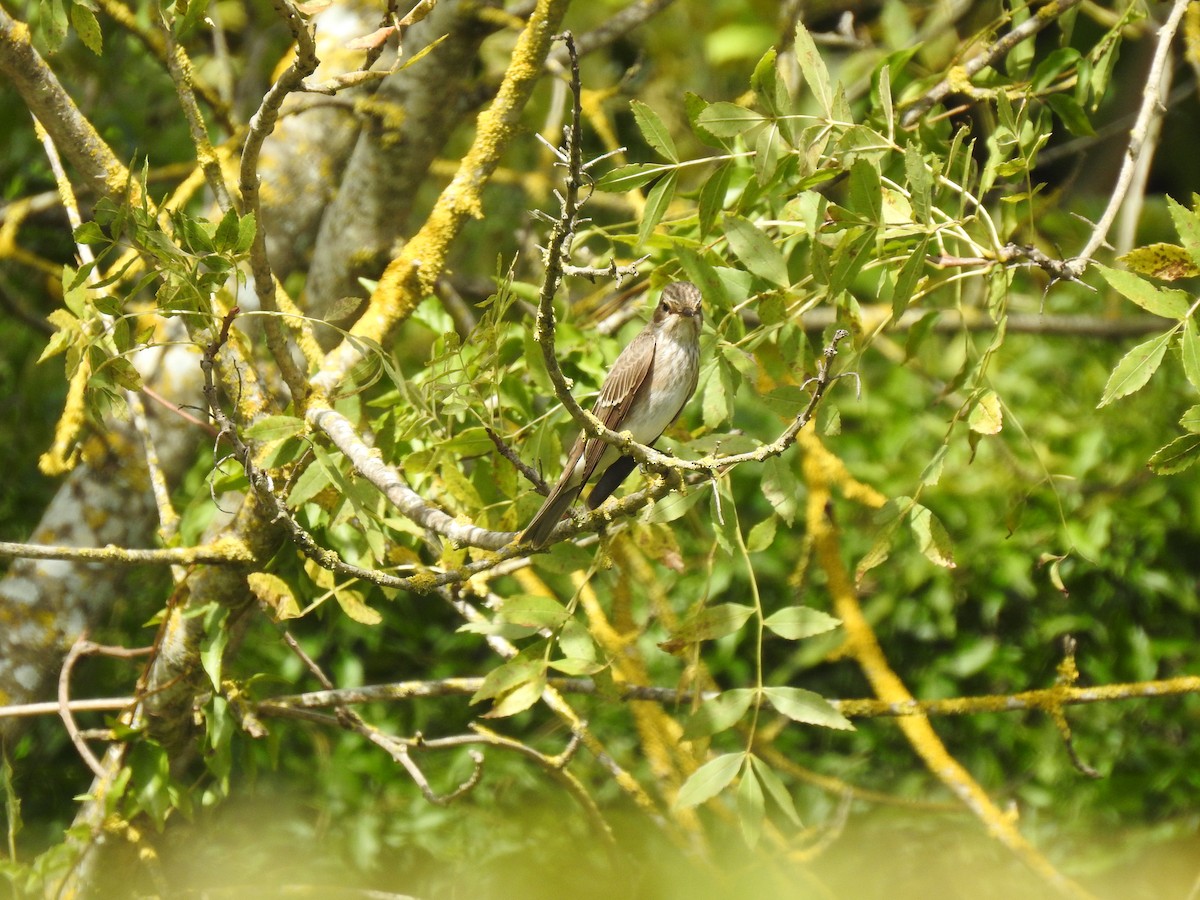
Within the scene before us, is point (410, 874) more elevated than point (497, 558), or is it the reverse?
point (497, 558)

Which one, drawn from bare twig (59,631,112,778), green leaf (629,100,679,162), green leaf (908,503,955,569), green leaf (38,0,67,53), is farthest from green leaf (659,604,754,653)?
green leaf (38,0,67,53)

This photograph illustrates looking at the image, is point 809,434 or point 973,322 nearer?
point 809,434

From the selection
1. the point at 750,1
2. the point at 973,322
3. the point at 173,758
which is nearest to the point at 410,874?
the point at 173,758

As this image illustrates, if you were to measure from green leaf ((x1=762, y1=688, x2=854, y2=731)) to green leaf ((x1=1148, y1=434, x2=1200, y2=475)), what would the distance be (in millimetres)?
706

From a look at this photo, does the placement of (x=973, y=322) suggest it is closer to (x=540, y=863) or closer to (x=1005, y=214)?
(x=1005, y=214)

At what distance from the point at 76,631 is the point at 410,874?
1.66 m

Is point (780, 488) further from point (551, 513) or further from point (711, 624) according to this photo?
point (551, 513)

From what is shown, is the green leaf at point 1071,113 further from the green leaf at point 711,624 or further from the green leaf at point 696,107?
the green leaf at point 711,624

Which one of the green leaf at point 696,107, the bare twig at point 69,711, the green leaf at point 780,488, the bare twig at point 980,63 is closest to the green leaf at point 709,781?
the green leaf at point 780,488

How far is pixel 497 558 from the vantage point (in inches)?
81.0

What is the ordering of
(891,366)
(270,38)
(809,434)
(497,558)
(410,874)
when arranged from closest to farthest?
1. (497,558)
2. (809,434)
3. (410,874)
4. (270,38)
5. (891,366)

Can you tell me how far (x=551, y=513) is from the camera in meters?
2.40

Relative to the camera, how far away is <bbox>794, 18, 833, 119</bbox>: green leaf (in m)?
2.32

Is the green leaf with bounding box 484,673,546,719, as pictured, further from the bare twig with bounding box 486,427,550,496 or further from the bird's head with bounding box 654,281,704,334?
the bird's head with bounding box 654,281,704,334
